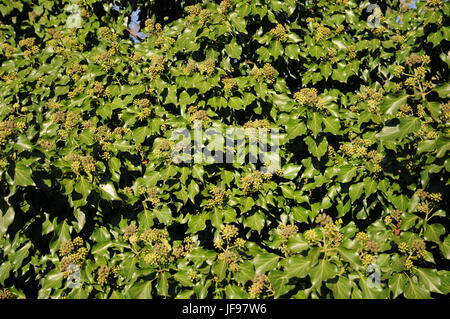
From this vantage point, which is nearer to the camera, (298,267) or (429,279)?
(298,267)

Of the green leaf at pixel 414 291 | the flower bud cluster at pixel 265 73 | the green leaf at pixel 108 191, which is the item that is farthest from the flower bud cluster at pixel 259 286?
the flower bud cluster at pixel 265 73

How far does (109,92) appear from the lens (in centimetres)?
368

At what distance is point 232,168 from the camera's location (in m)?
3.25

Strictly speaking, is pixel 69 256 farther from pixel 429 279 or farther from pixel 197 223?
pixel 429 279

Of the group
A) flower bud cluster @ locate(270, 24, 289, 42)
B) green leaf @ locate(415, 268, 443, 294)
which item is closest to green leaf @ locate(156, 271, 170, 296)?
green leaf @ locate(415, 268, 443, 294)

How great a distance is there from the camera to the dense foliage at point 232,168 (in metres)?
2.55

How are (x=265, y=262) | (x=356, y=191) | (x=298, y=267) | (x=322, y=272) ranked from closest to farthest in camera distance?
1. (x=322, y=272)
2. (x=298, y=267)
3. (x=265, y=262)
4. (x=356, y=191)

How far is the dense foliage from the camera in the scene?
101 inches

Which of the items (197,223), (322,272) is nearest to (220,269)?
(197,223)

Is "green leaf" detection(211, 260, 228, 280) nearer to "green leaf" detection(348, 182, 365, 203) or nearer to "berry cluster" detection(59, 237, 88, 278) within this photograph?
"berry cluster" detection(59, 237, 88, 278)

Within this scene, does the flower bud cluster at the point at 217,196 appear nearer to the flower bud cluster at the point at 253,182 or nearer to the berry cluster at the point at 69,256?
the flower bud cluster at the point at 253,182

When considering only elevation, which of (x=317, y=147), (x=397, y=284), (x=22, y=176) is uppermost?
(x=22, y=176)

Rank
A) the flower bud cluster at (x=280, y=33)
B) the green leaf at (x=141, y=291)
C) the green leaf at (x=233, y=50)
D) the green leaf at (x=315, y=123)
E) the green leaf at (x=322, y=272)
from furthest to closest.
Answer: the flower bud cluster at (x=280, y=33) → the green leaf at (x=233, y=50) → the green leaf at (x=315, y=123) → the green leaf at (x=141, y=291) → the green leaf at (x=322, y=272)

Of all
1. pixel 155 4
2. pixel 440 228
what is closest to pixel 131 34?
pixel 155 4
